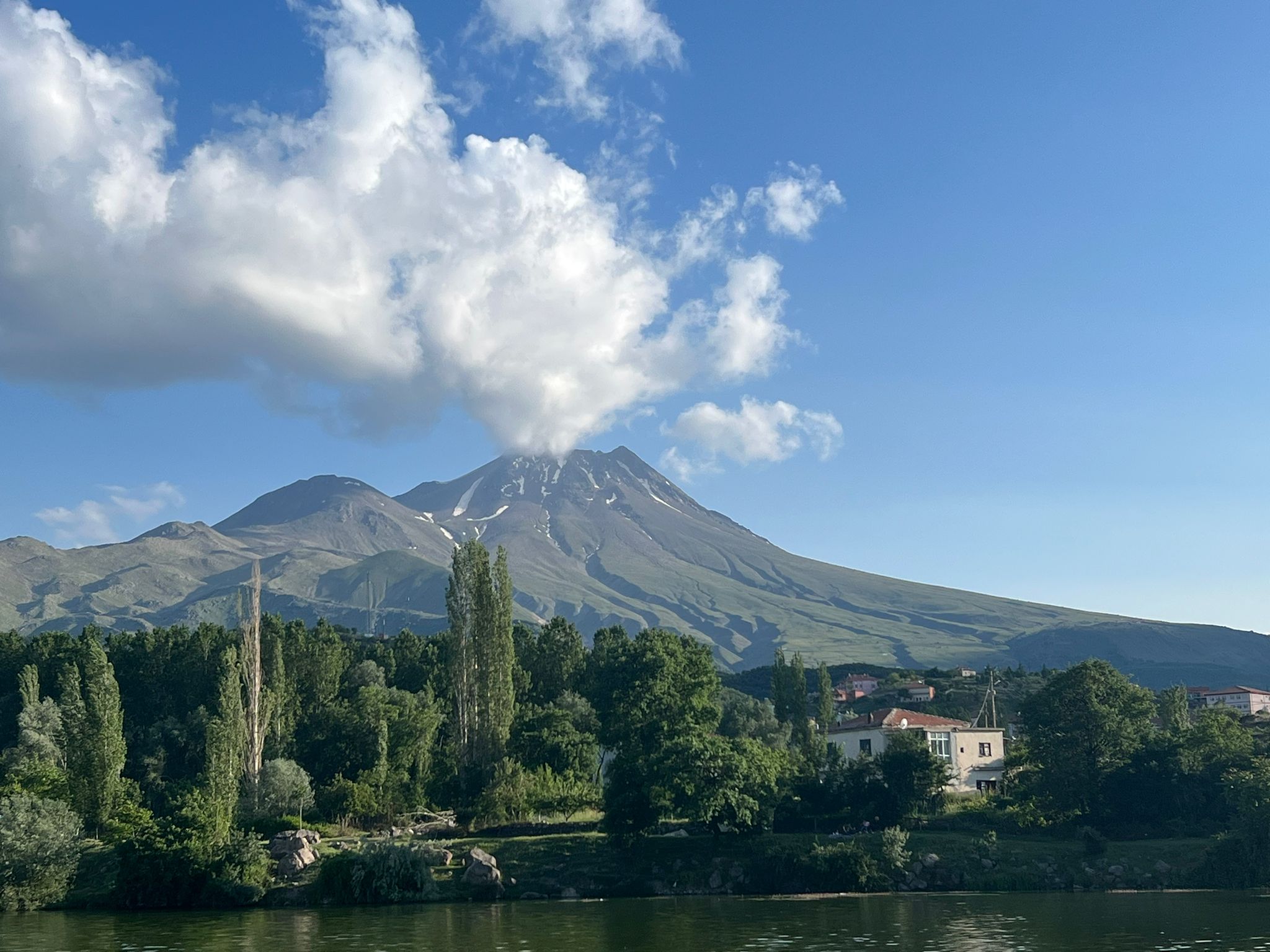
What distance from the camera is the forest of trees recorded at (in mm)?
52844

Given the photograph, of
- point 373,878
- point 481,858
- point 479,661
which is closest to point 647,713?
point 479,661

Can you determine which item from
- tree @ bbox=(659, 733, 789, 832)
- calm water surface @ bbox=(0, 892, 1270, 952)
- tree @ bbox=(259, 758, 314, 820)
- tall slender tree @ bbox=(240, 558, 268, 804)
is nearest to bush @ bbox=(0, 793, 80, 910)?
calm water surface @ bbox=(0, 892, 1270, 952)

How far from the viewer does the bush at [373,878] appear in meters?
51.1

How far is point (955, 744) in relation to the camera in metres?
85.4

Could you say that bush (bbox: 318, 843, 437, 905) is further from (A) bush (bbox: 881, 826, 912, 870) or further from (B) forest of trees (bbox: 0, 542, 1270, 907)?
(A) bush (bbox: 881, 826, 912, 870)

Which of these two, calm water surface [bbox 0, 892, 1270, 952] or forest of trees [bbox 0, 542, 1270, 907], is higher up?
forest of trees [bbox 0, 542, 1270, 907]

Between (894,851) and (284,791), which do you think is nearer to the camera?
(894,851)

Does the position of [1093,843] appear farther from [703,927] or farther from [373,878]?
[373,878]

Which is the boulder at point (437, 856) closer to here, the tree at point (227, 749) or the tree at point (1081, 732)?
the tree at point (227, 749)

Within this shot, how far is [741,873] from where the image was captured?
57.4 meters

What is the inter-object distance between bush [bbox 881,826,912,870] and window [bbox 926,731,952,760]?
26418 mm

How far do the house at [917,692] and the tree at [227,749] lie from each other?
360 ft

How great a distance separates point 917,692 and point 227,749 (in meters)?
124

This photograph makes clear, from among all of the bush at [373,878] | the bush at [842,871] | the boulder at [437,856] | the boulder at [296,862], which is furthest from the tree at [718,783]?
the boulder at [296,862]
